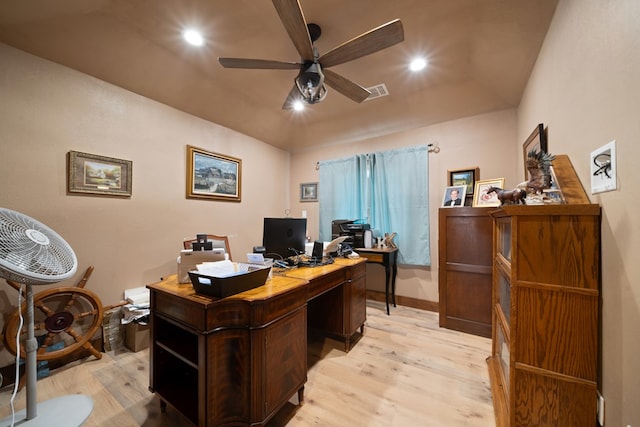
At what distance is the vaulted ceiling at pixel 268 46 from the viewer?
1.77 m

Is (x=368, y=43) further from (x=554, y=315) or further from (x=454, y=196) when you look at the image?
(x=454, y=196)

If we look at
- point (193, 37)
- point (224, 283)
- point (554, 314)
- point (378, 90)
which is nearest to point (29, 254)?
point (224, 283)

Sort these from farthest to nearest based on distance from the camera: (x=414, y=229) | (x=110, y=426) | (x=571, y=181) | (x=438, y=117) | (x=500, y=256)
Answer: (x=414, y=229), (x=438, y=117), (x=500, y=256), (x=110, y=426), (x=571, y=181)

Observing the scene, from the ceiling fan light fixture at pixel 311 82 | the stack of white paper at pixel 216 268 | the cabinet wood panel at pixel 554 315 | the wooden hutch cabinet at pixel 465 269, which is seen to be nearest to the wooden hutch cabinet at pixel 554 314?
the cabinet wood panel at pixel 554 315

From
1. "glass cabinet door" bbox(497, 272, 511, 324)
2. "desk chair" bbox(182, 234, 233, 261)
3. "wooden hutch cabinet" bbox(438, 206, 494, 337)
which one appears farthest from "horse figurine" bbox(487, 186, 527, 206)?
"desk chair" bbox(182, 234, 233, 261)

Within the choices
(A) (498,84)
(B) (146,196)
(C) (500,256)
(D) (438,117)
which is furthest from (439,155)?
(B) (146,196)

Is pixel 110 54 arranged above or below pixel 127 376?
above

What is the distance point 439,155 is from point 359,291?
223cm

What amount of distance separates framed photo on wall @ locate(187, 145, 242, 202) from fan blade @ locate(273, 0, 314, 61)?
2.14 metres

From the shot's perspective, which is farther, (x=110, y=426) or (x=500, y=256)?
(x=500, y=256)

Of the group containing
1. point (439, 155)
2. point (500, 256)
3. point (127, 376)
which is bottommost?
point (127, 376)

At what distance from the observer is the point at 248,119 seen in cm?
350

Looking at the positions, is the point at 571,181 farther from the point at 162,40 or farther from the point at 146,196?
the point at 146,196

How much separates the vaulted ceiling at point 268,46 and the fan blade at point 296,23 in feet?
1.40
